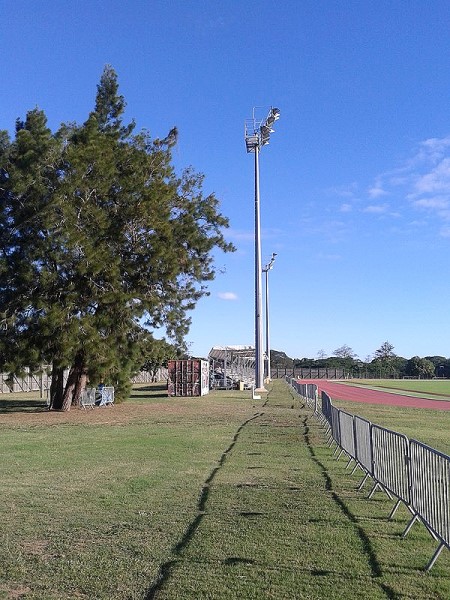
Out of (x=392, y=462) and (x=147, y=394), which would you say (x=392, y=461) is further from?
(x=147, y=394)

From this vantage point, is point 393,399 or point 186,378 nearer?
point 393,399

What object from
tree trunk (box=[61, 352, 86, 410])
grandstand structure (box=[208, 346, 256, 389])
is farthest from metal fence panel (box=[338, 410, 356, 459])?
grandstand structure (box=[208, 346, 256, 389])

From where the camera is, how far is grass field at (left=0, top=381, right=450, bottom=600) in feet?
17.4

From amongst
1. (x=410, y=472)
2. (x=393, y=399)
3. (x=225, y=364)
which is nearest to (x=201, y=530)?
(x=410, y=472)

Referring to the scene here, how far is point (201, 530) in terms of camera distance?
23.1 ft

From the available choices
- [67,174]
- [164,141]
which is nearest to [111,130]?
[164,141]

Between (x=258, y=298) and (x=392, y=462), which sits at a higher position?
(x=258, y=298)

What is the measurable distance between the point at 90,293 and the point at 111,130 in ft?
30.9

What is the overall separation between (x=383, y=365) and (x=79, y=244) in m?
126

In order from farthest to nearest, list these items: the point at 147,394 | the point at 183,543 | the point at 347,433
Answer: the point at 147,394 < the point at 347,433 < the point at 183,543

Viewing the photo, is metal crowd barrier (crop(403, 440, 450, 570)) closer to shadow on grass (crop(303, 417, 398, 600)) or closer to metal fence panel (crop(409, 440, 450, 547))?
metal fence panel (crop(409, 440, 450, 547))

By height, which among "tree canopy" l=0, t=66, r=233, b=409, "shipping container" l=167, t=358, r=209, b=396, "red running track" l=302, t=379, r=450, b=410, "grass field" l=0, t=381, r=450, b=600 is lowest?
"grass field" l=0, t=381, r=450, b=600

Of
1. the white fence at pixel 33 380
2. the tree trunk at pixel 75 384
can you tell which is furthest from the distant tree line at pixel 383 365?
the tree trunk at pixel 75 384

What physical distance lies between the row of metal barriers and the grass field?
0.97ft
